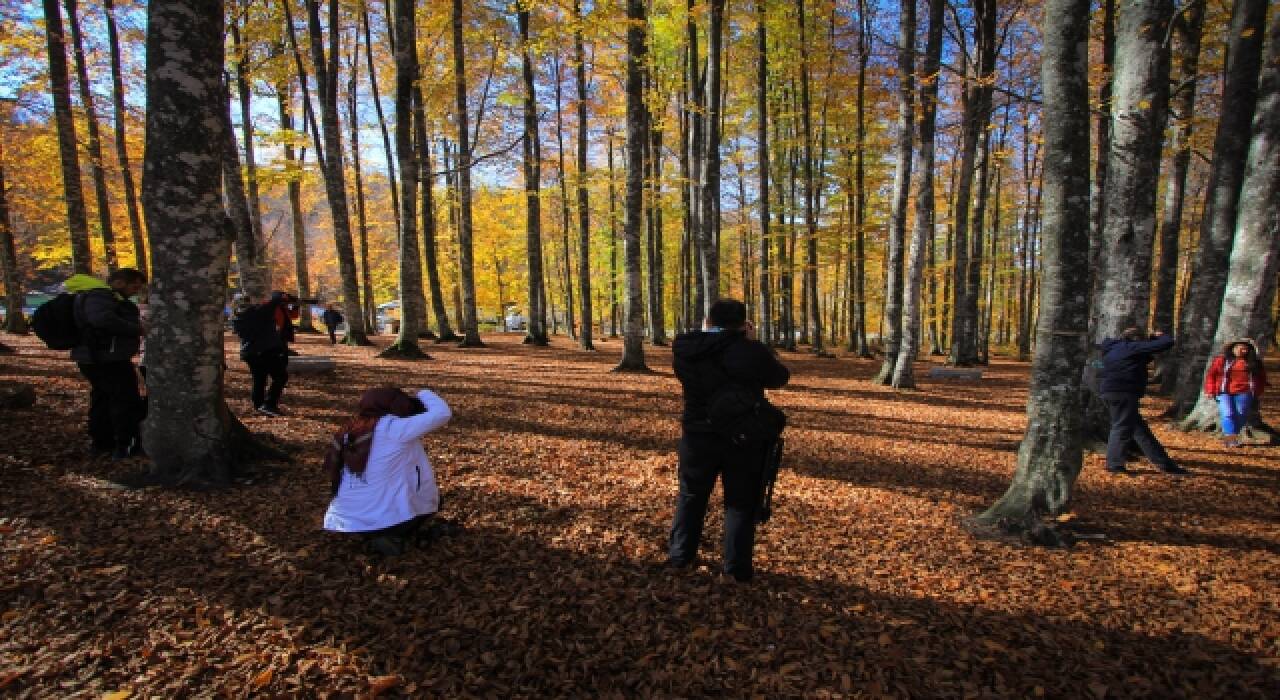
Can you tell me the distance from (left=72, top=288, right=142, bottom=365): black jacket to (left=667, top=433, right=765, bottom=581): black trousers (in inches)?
198

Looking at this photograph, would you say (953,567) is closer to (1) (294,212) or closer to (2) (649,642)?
(2) (649,642)

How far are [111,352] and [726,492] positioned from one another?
18.2 feet

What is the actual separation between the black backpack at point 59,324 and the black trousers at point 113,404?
0.26 m

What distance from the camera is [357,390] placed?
8.80 m

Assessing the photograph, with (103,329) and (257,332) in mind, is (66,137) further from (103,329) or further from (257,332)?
(103,329)

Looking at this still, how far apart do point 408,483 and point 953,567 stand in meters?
3.94

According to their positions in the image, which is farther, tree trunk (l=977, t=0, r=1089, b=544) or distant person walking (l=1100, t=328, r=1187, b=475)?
distant person walking (l=1100, t=328, r=1187, b=475)

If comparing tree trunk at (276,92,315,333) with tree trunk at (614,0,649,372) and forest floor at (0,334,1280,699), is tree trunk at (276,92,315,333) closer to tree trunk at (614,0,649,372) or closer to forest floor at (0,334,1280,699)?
tree trunk at (614,0,649,372)

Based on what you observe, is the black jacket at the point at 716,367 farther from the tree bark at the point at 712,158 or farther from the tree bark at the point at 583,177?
the tree bark at the point at 583,177

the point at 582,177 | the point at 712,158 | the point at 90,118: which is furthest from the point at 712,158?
the point at 90,118

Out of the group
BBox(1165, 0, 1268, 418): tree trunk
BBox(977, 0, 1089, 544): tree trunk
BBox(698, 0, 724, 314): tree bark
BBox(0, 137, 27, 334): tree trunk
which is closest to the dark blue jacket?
BBox(977, 0, 1089, 544): tree trunk

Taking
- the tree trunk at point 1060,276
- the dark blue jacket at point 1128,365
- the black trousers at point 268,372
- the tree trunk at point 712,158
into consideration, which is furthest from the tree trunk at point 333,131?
the dark blue jacket at point 1128,365

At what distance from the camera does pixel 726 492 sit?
355cm

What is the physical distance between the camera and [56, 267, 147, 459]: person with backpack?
4.83m
